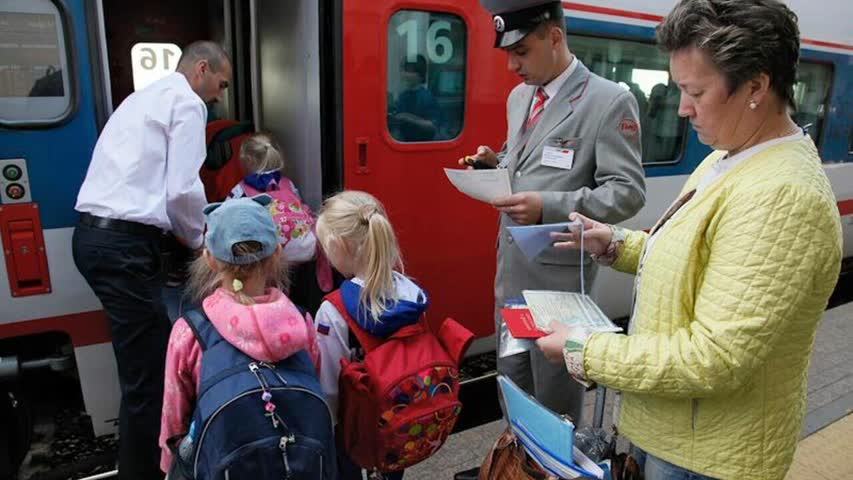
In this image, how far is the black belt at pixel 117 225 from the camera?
7.86 feet

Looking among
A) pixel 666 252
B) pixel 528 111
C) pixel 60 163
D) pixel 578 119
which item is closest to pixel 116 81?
pixel 60 163

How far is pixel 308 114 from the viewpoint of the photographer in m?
2.97

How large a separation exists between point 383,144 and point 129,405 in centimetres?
154

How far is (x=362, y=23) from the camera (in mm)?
2797

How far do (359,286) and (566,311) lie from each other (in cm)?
63

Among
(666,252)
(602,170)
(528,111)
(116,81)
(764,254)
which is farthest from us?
(116,81)

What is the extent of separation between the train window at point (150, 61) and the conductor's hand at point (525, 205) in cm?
A: 238

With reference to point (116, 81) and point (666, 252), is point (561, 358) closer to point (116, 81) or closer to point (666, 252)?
point (666, 252)

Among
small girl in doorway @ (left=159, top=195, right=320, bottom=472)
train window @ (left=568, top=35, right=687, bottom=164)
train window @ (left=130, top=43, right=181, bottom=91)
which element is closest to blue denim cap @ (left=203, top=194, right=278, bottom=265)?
small girl in doorway @ (left=159, top=195, right=320, bottom=472)

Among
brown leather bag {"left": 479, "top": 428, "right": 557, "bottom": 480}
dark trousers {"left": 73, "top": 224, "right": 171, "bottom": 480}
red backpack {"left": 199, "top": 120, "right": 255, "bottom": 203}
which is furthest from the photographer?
red backpack {"left": 199, "top": 120, "right": 255, "bottom": 203}

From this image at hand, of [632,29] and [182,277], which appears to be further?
[632,29]

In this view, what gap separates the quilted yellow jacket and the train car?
4.88 ft

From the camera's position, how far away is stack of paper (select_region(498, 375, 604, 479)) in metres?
1.38

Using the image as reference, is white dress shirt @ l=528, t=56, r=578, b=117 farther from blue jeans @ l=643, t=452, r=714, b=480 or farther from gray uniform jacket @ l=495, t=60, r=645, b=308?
blue jeans @ l=643, t=452, r=714, b=480
